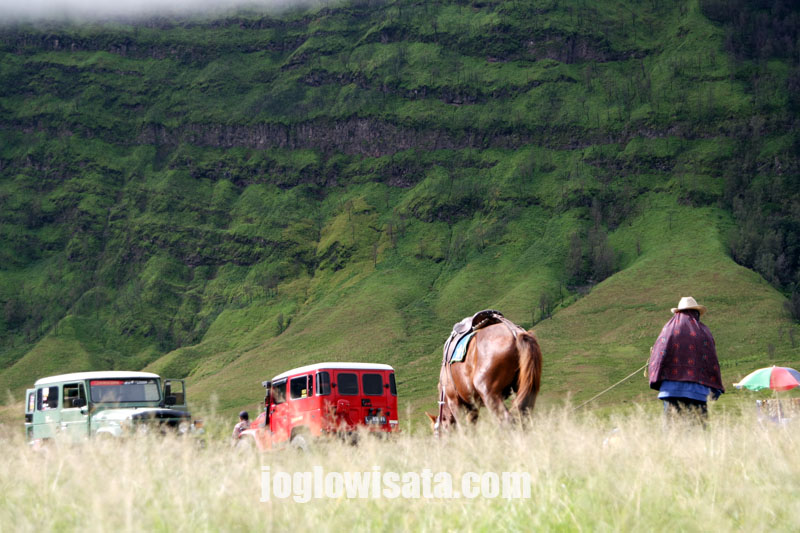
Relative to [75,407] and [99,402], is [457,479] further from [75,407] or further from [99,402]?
[75,407]

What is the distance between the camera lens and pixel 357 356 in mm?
110688

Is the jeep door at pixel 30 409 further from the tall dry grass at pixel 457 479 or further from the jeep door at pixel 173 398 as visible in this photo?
the tall dry grass at pixel 457 479

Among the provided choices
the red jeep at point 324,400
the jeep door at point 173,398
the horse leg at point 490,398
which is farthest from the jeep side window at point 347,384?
the horse leg at point 490,398

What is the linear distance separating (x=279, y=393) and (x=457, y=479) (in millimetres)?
16548

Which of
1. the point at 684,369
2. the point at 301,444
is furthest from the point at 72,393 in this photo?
the point at 684,369

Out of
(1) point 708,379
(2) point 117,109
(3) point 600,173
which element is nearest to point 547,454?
(1) point 708,379

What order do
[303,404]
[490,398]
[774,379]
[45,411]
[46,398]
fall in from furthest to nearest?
[774,379] < [46,398] < [45,411] < [303,404] < [490,398]

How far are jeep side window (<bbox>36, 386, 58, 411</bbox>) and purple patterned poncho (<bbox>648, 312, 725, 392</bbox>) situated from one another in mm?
16996

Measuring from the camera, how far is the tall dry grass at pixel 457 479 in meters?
4.88

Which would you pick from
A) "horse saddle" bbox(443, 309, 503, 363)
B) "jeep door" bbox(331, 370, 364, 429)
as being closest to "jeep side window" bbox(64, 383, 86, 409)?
"jeep door" bbox(331, 370, 364, 429)

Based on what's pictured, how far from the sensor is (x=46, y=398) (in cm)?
2225

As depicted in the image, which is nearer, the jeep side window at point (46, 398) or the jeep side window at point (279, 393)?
the jeep side window at point (279, 393)

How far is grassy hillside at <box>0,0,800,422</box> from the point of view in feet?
393

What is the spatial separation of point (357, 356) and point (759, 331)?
50472mm
